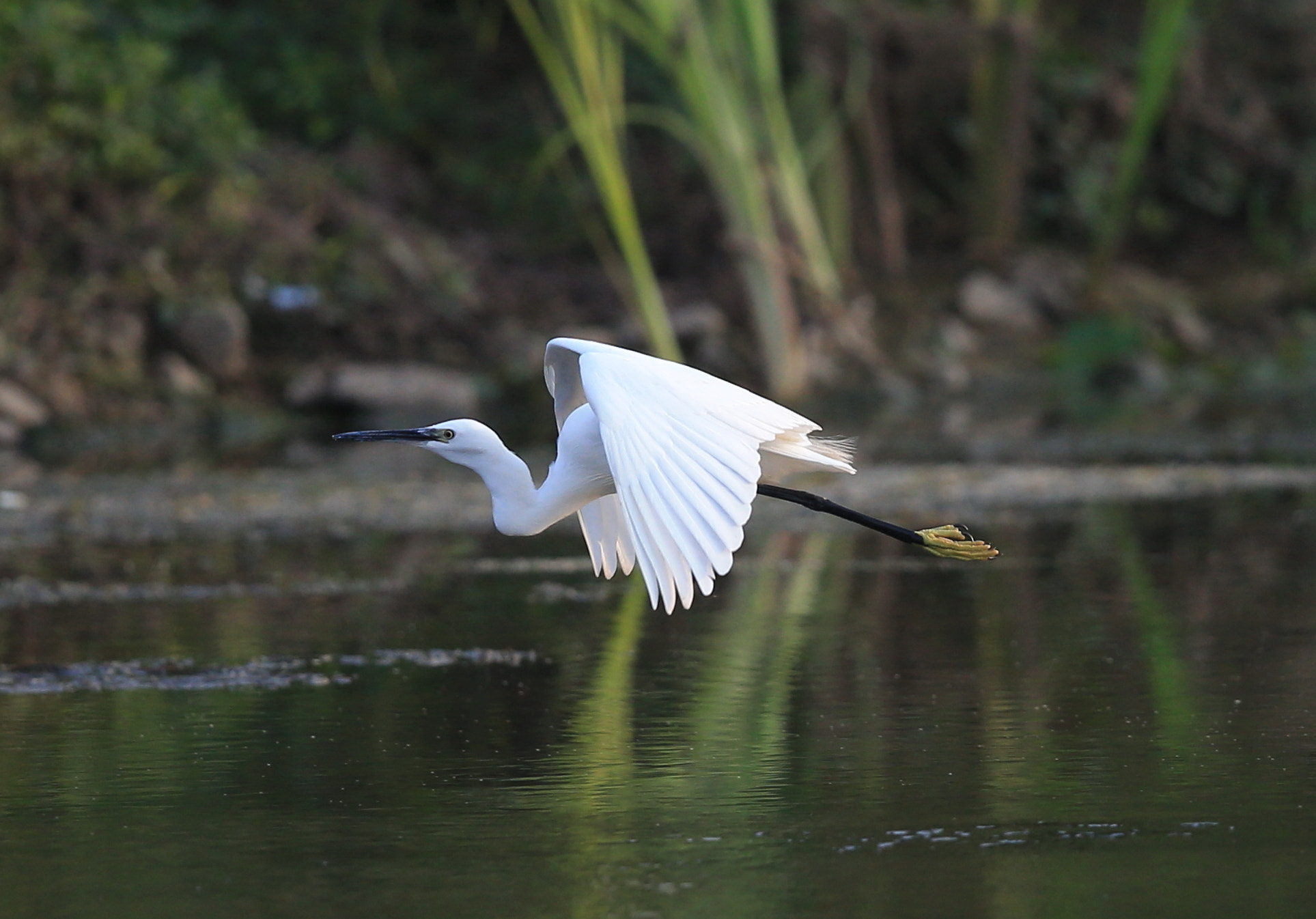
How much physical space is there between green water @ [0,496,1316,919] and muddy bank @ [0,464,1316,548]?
1.91 m

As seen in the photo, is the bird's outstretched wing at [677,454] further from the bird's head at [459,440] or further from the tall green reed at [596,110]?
the tall green reed at [596,110]

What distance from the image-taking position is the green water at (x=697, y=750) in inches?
166

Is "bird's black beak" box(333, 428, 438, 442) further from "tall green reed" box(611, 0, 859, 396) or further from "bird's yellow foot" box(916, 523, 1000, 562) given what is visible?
"tall green reed" box(611, 0, 859, 396)

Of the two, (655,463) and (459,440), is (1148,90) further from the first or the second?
(655,463)

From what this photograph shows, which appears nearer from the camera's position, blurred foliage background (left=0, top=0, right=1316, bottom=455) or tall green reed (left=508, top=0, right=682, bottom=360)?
tall green reed (left=508, top=0, right=682, bottom=360)

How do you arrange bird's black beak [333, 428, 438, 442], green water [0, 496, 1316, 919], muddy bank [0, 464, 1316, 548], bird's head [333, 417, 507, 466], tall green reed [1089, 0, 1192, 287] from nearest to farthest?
green water [0, 496, 1316, 919], bird's black beak [333, 428, 438, 442], bird's head [333, 417, 507, 466], muddy bank [0, 464, 1316, 548], tall green reed [1089, 0, 1192, 287]

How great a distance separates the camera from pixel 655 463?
5.25 metres

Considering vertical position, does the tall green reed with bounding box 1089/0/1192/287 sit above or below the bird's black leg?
above

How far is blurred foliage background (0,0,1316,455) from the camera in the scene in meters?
18.0

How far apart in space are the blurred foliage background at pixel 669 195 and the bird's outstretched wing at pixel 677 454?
35.5 feet

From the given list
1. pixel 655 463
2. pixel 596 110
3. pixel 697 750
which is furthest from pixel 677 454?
pixel 596 110

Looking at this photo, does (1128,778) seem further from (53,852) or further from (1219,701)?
(53,852)

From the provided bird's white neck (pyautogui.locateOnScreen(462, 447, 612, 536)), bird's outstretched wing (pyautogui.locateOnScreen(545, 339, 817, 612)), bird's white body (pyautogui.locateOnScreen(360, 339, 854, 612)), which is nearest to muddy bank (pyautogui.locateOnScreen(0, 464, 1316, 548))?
bird's white body (pyautogui.locateOnScreen(360, 339, 854, 612))

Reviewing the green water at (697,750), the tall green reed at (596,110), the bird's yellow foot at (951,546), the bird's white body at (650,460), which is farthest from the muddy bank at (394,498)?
the bird's white body at (650,460)
